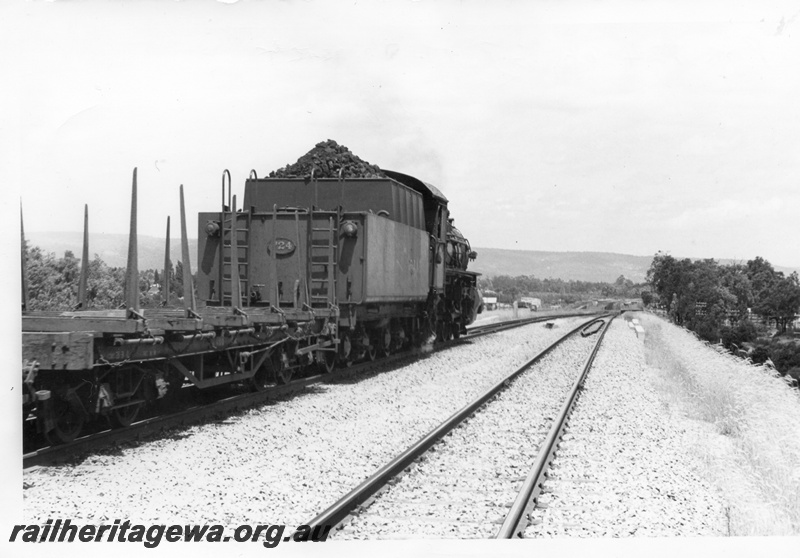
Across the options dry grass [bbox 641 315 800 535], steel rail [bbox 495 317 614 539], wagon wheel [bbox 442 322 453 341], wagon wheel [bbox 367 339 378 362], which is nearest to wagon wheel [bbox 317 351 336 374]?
wagon wheel [bbox 367 339 378 362]

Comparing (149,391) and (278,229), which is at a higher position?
(278,229)

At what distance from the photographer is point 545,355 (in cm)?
1914

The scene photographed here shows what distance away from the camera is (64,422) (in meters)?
6.85

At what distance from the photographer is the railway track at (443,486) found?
5.42 meters

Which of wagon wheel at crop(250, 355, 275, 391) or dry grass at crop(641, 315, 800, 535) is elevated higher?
wagon wheel at crop(250, 355, 275, 391)

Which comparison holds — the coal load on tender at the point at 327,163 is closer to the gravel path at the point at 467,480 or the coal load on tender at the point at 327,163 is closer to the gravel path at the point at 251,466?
the gravel path at the point at 251,466

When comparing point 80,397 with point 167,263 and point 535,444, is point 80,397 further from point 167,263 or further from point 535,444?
point 535,444

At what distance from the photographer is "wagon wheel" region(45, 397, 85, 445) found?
6.66 meters

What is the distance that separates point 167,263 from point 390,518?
14.2ft

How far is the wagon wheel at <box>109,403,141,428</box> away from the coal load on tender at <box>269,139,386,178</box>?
21.2ft

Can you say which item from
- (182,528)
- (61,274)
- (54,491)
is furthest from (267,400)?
(61,274)

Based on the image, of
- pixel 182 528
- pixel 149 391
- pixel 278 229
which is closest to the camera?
pixel 182 528

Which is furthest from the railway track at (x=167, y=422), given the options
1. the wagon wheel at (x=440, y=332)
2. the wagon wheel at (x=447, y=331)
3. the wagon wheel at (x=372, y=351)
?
the wagon wheel at (x=447, y=331)

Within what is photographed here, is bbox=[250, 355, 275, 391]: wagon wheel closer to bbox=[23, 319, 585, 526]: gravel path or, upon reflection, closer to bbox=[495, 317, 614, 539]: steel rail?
bbox=[23, 319, 585, 526]: gravel path
